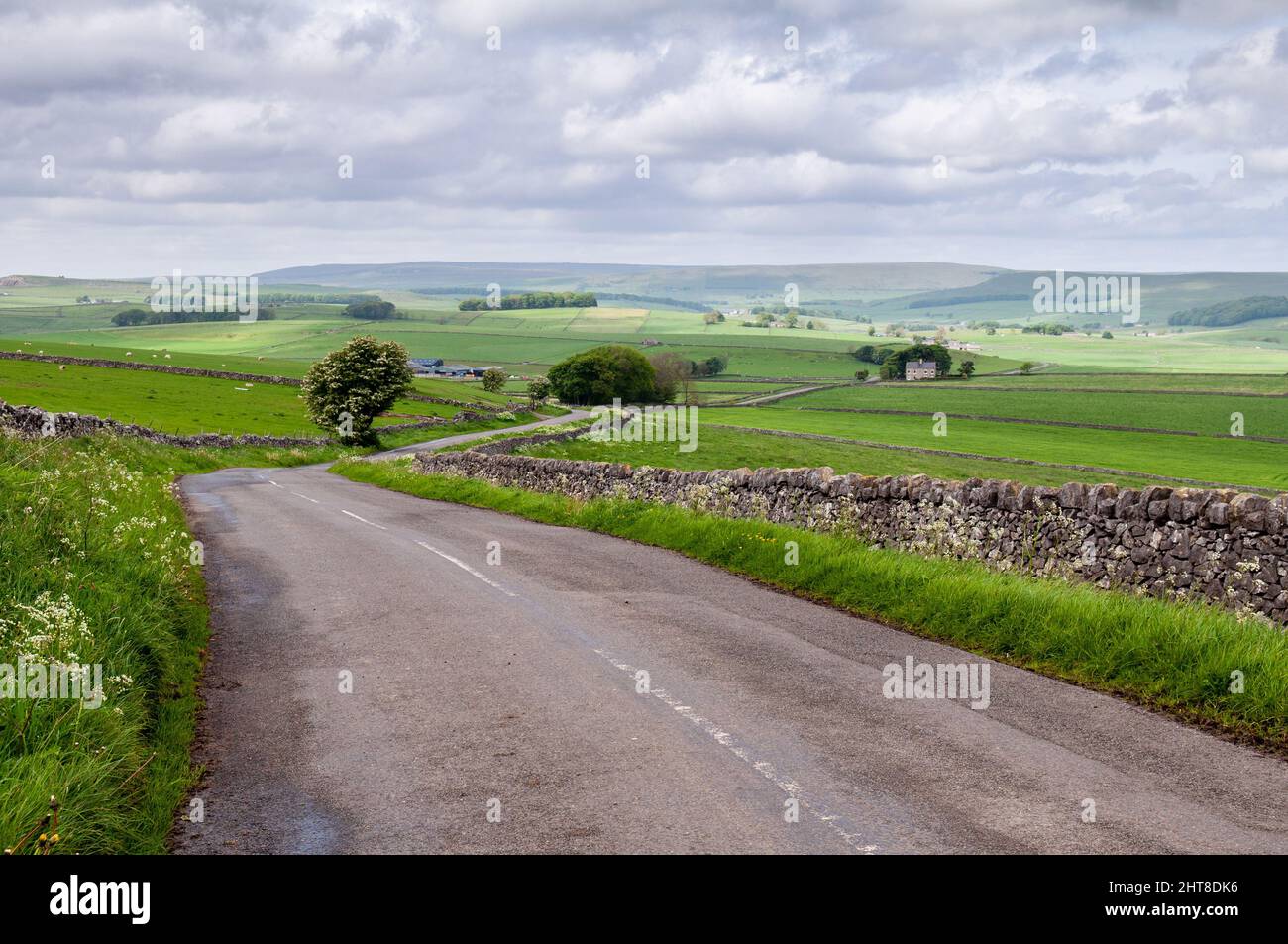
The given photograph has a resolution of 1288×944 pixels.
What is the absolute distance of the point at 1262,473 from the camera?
63844 mm

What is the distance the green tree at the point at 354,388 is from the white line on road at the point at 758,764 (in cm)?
6660

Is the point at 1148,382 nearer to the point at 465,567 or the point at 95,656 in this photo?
the point at 465,567

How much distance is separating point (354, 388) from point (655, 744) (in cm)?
6976

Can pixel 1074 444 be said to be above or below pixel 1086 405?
below

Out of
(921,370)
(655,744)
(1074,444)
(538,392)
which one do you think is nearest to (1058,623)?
(655,744)

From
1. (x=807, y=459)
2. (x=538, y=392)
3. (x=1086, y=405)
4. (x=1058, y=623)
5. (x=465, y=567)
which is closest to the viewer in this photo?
(x=1058, y=623)

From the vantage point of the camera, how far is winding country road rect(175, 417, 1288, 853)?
6344 mm

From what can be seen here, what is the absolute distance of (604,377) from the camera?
135750 millimetres

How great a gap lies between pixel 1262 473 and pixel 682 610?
6229cm

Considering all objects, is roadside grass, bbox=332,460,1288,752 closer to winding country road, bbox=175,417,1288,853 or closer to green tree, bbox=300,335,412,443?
winding country road, bbox=175,417,1288,853

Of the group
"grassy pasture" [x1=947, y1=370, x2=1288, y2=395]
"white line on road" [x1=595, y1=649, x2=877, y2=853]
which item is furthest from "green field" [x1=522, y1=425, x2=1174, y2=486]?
"grassy pasture" [x1=947, y1=370, x2=1288, y2=395]

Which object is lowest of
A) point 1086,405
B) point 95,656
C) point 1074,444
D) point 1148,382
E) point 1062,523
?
point 1074,444

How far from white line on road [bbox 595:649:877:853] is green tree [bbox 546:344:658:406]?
126501 millimetres
